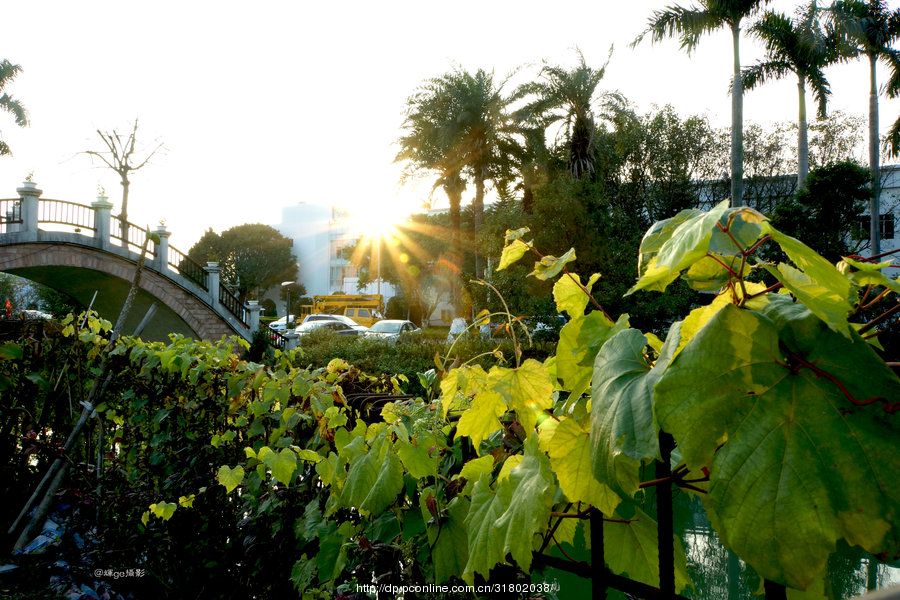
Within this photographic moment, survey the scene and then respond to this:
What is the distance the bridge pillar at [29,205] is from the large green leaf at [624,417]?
2144 centimetres

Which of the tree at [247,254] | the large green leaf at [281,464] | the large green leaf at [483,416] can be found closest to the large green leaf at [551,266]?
the large green leaf at [483,416]

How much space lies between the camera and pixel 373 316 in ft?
135

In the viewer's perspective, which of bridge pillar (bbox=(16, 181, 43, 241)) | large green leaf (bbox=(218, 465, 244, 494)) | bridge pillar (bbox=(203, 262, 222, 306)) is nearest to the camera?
large green leaf (bbox=(218, 465, 244, 494))

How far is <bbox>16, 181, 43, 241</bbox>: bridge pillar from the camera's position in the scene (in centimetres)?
1756

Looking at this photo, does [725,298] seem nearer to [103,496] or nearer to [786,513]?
[786,513]

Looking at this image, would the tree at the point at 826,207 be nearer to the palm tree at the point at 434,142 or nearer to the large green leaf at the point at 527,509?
the palm tree at the point at 434,142

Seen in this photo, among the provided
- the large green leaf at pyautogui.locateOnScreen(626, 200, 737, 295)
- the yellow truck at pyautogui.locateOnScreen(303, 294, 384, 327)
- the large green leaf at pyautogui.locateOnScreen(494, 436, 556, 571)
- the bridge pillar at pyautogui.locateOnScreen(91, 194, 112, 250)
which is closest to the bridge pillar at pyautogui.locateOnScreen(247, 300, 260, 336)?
the bridge pillar at pyautogui.locateOnScreen(91, 194, 112, 250)

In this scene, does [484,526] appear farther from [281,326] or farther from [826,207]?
[281,326]

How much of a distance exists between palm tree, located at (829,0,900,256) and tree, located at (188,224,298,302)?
50.3m

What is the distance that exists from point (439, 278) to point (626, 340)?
51.2m

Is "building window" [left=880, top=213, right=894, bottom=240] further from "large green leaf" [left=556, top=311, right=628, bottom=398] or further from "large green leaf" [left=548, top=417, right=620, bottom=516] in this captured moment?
"large green leaf" [left=548, top=417, right=620, bottom=516]

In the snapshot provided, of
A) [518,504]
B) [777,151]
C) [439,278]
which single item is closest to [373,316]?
[439,278]

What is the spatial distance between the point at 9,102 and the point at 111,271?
16.1 meters

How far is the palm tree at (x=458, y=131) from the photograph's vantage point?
22.5 meters
